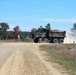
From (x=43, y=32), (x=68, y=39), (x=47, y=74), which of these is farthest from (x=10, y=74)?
(x=68, y=39)

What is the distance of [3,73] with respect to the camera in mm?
15477

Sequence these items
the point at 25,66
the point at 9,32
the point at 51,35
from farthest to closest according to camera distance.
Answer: the point at 9,32 → the point at 51,35 → the point at 25,66

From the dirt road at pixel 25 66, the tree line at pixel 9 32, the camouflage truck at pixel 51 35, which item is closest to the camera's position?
the dirt road at pixel 25 66

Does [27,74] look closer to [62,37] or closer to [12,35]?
[62,37]

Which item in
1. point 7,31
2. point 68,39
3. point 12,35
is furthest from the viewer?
point 7,31

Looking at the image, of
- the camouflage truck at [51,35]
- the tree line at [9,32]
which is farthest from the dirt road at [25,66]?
the tree line at [9,32]

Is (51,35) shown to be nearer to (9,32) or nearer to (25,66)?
(25,66)

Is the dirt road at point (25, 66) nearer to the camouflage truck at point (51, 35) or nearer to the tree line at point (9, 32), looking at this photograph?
the camouflage truck at point (51, 35)

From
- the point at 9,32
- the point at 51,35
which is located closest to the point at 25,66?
the point at 51,35

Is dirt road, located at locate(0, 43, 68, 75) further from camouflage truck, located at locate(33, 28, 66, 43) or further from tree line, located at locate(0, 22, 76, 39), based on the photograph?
tree line, located at locate(0, 22, 76, 39)

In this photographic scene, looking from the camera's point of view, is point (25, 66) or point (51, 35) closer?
point (25, 66)

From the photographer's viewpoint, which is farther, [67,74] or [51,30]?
[51,30]

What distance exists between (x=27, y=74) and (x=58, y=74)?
151cm

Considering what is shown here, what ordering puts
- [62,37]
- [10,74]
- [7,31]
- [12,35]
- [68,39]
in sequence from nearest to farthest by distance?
[10,74] → [62,37] → [68,39] → [12,35] → [7,31]
